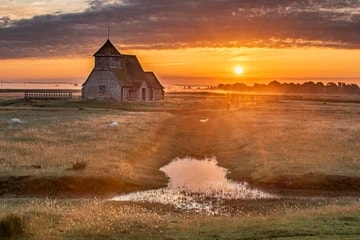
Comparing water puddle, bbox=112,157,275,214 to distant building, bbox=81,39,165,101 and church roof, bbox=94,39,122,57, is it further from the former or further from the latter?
church roof, bbox=94,39,122,57

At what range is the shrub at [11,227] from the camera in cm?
1594

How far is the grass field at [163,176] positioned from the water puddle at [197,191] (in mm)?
860

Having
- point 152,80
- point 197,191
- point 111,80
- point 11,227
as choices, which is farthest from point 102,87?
point 11,227

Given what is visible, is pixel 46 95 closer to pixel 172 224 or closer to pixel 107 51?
pixel 107 51

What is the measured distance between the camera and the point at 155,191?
2788 centimetres

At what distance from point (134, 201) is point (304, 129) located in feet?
110

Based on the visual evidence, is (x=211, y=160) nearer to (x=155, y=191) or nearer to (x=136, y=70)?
(x=155, y=191)

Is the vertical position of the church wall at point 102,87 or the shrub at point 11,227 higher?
the church wall at point 102,87

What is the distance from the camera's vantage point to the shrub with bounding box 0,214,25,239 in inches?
627

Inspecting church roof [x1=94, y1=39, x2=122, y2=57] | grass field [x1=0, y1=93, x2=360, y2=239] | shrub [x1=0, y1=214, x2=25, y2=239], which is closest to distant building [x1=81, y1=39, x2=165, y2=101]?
church roof [x1=94, y1=39, x2=122, y2=57]

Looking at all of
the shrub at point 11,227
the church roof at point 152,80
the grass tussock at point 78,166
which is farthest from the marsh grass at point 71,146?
the church roof at point 152,80

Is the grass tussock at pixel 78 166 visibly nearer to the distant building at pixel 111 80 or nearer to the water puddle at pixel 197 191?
the water puddle at pixel 197 191

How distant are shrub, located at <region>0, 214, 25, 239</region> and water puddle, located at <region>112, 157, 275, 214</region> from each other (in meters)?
9.36

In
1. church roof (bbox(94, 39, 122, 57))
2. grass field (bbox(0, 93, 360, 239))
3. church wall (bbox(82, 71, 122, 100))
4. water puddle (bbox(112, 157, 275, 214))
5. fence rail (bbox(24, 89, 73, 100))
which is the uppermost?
church roof (bbox(94, 39, 122, 57))
